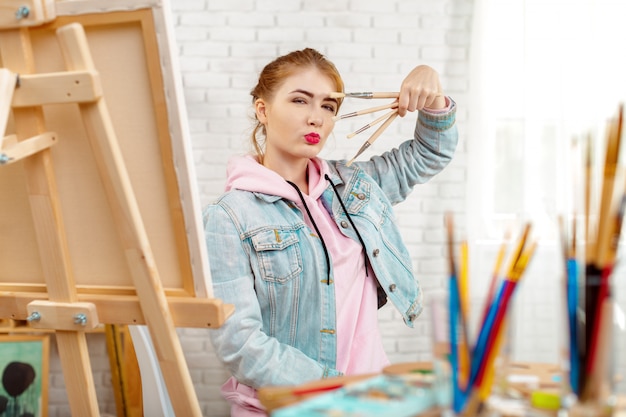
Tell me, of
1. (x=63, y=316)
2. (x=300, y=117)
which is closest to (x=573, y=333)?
(x=63, y=316)

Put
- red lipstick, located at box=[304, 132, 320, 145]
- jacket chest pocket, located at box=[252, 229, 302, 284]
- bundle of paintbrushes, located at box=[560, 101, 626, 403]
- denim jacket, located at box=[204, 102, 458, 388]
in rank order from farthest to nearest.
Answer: red lipstick, located at box=[304, 132, 320, 145]
jacket chest pocket, located at box=[252, 229, 302, 284]
denim jacket, located at box=[204, 102, 458, 388]
bundle of paintbrushes, located at box=[560, 101, 626, 403]

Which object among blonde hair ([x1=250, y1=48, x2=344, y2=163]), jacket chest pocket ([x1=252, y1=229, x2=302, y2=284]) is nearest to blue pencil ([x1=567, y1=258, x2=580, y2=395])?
jacket chest pocket ([x1=252, y1=229, x2=302, y2=284])

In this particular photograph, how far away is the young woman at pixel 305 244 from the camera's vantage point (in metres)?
1.67

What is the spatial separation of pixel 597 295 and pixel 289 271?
1.08 meters

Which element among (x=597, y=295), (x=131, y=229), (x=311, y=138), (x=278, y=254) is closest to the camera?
(x=597, y=295)

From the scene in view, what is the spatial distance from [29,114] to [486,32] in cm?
275

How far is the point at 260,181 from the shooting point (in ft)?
6.04

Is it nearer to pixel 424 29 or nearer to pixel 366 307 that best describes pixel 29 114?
pixel 366 307

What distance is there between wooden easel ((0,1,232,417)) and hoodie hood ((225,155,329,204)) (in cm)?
47

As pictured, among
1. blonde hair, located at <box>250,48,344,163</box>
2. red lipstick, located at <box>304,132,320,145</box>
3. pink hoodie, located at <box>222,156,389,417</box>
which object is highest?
blonde hair, located at <box>250,48,344,163</box>

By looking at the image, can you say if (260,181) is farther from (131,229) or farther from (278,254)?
(131,229)

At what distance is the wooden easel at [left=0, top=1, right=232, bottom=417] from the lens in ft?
4.20

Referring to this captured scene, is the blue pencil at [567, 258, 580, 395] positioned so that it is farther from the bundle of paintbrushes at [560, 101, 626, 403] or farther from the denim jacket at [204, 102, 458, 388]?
the denim jacket at [204, 102, 458, 388]

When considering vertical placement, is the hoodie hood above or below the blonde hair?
below
